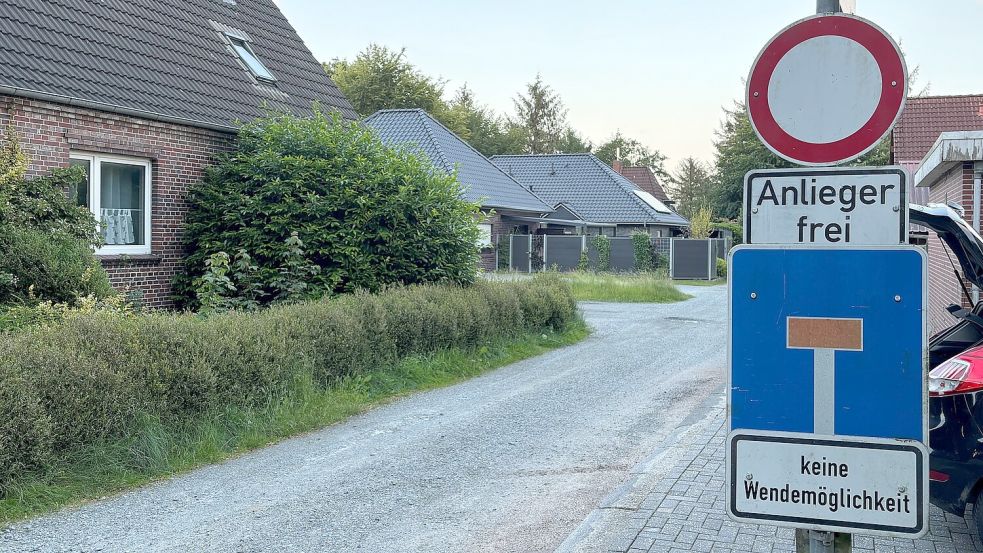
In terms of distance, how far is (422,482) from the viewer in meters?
6.98

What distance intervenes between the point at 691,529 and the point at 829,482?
2886mm

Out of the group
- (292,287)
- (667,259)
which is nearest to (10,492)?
(292,287)

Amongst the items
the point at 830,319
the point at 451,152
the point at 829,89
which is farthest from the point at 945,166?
the point at 451,152

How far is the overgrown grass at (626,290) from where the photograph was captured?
1053 inches

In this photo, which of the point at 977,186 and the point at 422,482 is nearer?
the point at 422,482

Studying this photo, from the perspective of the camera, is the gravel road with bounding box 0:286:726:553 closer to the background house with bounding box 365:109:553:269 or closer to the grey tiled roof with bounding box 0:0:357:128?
the grey tiled roof with bounding box 0:0:357:128

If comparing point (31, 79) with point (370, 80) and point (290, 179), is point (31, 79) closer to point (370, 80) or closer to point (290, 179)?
point (290, 179)

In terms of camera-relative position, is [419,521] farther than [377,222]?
No

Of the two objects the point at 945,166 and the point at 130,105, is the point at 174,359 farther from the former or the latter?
the point at 945,166

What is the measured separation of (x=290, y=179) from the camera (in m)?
13.9

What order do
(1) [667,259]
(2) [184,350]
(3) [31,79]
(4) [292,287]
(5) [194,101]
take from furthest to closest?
(1) [667,259] → (5) [194,101] → (4) [292,287] → (3) [31,79] → (2) [184,350]

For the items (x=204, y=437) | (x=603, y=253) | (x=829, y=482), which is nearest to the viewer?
(x=829, y=482)

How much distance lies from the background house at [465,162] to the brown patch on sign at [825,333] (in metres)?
28.9

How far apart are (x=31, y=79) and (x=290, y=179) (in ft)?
12.1
